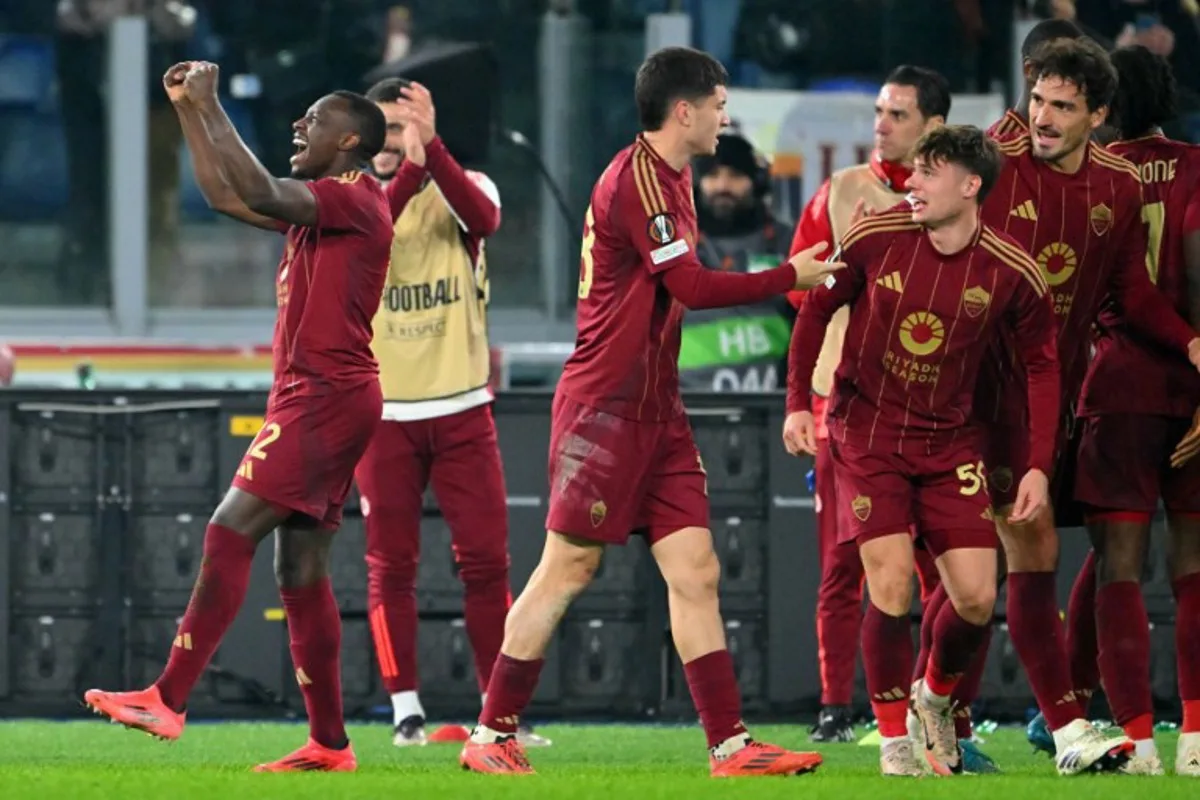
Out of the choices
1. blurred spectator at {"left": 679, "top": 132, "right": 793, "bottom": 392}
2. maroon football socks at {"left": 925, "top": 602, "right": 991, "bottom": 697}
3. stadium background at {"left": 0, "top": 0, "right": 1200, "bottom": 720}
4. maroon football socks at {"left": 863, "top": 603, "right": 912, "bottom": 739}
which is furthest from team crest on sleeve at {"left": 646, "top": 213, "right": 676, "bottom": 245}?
blurred spectator at {"left": 679, "top": 132, "right": 793, "bottom": 392}

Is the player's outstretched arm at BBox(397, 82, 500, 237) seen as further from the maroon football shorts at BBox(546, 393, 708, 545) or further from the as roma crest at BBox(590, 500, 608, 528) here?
the as roma crest at BBox(590, 500, 608, 528)

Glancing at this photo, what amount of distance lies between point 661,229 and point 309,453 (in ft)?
3.84

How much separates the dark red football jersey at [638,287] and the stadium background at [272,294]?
9.83 ft

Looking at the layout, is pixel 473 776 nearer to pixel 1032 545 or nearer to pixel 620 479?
pixel 620 479

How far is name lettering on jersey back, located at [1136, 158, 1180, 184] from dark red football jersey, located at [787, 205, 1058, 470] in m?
0.83

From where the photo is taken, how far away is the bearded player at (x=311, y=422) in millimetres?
7488

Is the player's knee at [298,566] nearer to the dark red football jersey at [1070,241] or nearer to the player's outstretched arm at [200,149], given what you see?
the player's outstretched arm at [200,149]

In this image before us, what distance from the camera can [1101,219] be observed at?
25.8 feet

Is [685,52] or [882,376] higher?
[685,52]

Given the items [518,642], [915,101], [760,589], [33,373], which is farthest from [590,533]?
[33,373]

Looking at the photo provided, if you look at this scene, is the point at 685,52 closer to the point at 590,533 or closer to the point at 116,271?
the point at 590,533

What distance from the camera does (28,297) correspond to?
567 inches

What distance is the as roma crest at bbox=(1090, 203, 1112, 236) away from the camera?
7.85m

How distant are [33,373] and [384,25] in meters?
2.67
